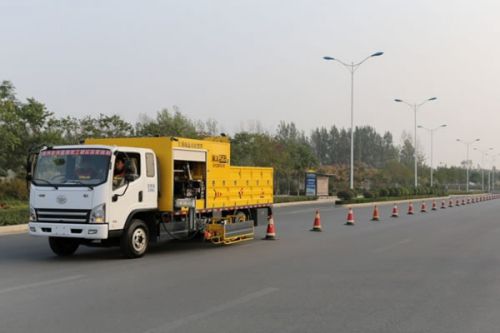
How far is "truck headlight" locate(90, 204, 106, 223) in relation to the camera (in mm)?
11234

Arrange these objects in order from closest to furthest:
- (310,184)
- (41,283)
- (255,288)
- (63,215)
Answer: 1. (255,288)
2. (41,283)
3. (63,215)
4. (310,184)

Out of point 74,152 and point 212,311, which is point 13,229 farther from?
point 212,311

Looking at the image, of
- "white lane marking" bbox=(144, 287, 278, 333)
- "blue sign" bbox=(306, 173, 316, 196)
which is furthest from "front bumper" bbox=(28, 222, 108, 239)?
"blue sign" bbox=(306, 173, 316, 196)

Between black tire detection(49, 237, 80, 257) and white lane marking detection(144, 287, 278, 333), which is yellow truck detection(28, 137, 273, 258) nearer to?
black tire detection(49, 237, 80, 257)

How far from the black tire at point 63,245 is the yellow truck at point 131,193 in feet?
0.07

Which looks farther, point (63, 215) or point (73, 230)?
point (63, 215)

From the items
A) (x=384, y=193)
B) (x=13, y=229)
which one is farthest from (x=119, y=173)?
(x=384, y=193)

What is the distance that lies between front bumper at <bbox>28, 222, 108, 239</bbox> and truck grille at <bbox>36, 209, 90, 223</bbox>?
95 millimetres

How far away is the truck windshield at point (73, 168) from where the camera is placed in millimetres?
11539

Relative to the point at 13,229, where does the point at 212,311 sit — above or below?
below

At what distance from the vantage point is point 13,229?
18.8 meters

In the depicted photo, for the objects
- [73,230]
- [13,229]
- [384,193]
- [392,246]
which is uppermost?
[384,193]

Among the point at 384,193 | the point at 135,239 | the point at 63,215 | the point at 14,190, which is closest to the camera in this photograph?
the point at 63,215

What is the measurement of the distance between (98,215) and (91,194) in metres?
0.44
